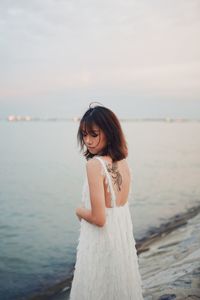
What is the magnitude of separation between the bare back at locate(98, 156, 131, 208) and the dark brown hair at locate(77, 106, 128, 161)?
0.22 ft

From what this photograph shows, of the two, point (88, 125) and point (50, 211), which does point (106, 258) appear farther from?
point (50, 211)

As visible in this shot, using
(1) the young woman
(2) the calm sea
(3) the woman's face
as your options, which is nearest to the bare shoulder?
(1) the young woman

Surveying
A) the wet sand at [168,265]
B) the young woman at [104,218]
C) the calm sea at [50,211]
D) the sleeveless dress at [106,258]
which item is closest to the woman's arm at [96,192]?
the young woman at [104,218]

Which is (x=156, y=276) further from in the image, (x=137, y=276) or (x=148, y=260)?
(x=137, y=276)

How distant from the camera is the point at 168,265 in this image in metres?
7.43

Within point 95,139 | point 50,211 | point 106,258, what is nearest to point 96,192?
point 95,139

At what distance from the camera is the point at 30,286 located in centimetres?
836

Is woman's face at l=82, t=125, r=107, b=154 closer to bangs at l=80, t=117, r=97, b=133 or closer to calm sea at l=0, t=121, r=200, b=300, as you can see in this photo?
bangs at l=80, t=117, r=97, b=133

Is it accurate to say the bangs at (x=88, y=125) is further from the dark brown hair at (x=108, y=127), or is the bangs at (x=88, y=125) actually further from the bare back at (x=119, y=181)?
the bare back at (x=119, y=181)

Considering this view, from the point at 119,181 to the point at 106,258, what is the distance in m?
0.64

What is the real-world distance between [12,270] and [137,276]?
22.4 ft

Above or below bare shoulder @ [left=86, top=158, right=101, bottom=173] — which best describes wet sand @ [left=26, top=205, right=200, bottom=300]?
below

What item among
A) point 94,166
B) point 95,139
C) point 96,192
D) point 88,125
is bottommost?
point 96,192

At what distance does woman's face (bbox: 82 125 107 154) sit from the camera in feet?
9.02
